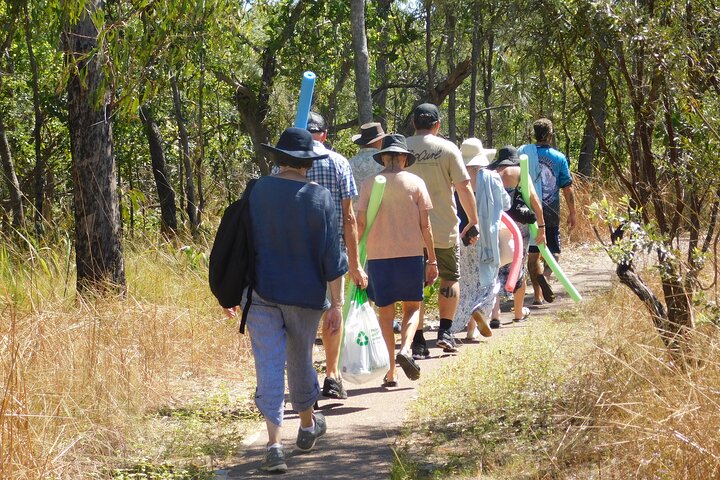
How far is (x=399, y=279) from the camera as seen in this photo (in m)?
8.26

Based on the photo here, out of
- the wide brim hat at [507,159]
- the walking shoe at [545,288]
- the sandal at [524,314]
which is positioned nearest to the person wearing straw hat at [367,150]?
the wide brim hat at [507,159]

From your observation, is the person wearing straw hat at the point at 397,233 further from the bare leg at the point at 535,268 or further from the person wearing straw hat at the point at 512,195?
the bare leg at the point at 535,268

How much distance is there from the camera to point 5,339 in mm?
5895

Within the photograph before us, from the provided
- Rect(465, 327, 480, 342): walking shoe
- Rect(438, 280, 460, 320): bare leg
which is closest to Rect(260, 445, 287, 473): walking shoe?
Rect(438, 280, 460, 320): bare leg

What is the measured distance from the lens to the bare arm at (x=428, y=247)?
8211mm

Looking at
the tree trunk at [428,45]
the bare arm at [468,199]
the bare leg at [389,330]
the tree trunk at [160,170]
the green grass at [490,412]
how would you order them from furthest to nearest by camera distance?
the tree trunk at [160,170]
the tree trunk at [428,45]
the bare arm at [468,199]
the bare leg at [389,330]
the green grass at [490,412]

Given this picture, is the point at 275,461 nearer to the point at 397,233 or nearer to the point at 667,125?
the point at 397,233

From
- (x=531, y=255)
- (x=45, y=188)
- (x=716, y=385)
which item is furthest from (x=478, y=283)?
(x=45, y=188)

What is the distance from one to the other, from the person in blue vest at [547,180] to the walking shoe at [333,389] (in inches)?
172

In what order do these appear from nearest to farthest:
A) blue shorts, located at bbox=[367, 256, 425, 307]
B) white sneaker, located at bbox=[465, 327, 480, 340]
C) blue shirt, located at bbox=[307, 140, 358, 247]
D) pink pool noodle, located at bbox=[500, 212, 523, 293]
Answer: blue shirt, located at bbox=[307, 140, 358, 247]
blue shorts, located at bbox=[367, 256, 425, 307]
white sneaker, located at bbox=[465, 327, 480, 340]
pink pool noodle, located at bbox=[500, 212, 523, 293]

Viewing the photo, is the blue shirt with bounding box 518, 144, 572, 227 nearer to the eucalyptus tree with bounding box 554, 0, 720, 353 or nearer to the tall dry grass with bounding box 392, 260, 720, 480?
the tall dry grass with bounding box 392, 260, 720, 480

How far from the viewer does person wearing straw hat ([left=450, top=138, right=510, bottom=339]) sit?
403 inches

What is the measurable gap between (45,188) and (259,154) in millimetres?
4303

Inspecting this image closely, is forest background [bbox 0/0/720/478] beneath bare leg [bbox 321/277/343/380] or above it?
above
